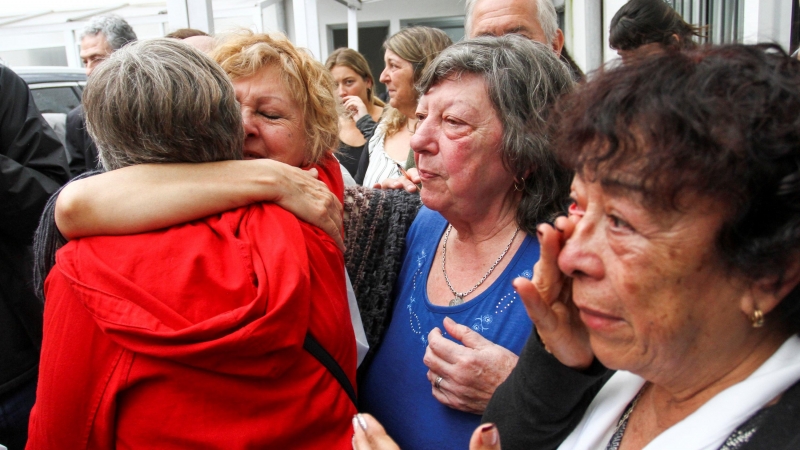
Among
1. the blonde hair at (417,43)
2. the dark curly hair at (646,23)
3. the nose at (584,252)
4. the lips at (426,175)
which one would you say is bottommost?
the lips at (426,175)

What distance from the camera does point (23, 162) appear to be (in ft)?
7.88

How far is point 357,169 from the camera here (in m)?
4.03

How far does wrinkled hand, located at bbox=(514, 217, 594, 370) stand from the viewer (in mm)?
1129

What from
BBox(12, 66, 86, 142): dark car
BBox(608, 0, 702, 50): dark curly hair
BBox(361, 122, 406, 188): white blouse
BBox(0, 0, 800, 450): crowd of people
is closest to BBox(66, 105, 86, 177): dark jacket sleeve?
BBox(12, 66, 86, 142): dark car

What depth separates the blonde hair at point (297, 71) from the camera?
5.61ft

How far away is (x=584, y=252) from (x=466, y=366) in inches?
22.0

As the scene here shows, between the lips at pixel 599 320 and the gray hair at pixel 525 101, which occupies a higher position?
the gray hair at pixel 525 101

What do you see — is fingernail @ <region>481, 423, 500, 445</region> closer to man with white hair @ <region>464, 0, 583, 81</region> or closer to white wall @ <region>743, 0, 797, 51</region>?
man with white hair @ <region>464, 0, 583, 81</region>

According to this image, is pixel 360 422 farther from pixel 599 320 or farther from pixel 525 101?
pixel 525 101

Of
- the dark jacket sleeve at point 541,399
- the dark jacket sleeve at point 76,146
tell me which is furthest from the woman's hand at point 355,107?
the dark jacket sleeve at point 541,399

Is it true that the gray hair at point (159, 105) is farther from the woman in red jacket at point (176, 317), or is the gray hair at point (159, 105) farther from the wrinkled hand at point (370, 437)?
the wrinkled hand at point (370, 437)

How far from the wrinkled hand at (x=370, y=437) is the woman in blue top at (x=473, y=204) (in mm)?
367

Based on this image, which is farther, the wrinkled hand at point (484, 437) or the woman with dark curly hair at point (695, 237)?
the wrinkled hand at point (484, 437)

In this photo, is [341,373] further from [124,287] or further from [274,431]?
[124,287]
